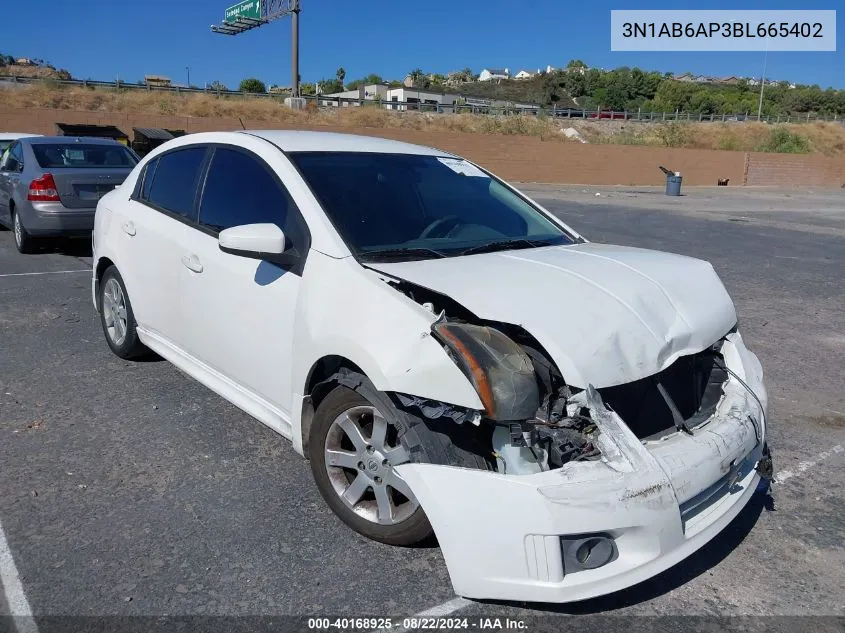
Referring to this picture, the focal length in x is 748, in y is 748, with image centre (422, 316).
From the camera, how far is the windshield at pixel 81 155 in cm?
979

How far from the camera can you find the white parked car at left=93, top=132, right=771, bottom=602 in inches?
99.7

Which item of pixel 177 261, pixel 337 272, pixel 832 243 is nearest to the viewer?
pixel 337 272

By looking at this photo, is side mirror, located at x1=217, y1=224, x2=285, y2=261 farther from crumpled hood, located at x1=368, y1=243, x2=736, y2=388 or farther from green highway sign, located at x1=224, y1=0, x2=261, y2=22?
green highway sign, located at x1=224, y1=0, x2=261, y2=22

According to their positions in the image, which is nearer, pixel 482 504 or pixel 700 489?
pixel 482 504

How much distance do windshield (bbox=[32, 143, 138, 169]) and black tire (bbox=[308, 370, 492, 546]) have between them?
8.04 metres

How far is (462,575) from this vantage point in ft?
8.45

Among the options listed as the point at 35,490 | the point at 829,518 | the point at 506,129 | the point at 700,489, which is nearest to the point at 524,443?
the point at 700,489

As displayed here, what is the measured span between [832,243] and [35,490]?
1481 cm

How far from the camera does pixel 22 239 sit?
9734 mm

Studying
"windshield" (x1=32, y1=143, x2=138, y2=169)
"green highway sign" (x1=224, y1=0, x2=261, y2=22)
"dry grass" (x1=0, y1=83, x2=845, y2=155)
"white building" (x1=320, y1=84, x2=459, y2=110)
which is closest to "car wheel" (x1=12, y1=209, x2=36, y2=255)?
"windshield" (x1=32, y1=143, x2=138, y2=169)

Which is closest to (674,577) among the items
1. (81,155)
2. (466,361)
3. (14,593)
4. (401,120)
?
(466,361)

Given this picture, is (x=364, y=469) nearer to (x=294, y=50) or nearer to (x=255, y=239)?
(x=255, y=239)

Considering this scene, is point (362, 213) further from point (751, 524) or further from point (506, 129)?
point (506, 129)

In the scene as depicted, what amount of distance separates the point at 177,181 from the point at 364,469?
8.21 ft
